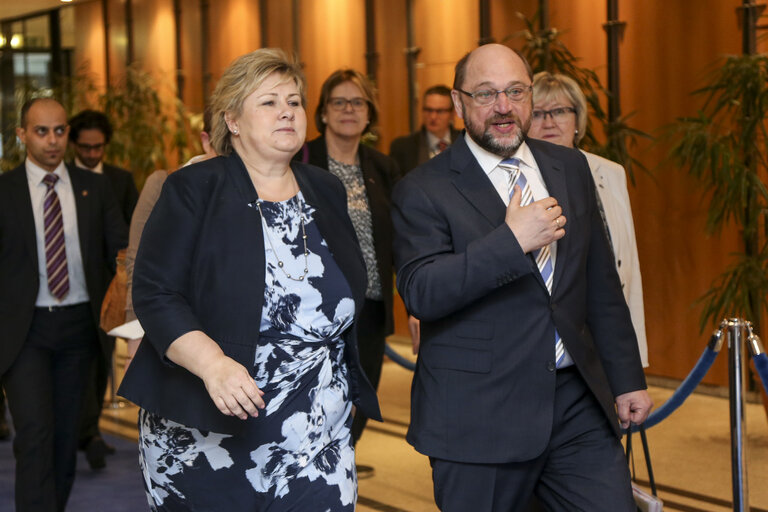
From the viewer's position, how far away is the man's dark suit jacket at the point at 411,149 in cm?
736

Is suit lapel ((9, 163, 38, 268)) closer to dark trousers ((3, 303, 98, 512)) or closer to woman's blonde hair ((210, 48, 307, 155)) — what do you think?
dark trousers ((3, 303, 98, 512))

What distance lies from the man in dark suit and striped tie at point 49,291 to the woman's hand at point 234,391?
7.12 ft

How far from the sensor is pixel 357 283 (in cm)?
288

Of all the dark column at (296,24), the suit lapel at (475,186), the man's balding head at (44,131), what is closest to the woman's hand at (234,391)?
the suit lapel at (475,186)

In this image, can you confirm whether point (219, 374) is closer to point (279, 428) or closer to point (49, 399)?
point (279, 428)

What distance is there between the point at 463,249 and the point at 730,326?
154 cm

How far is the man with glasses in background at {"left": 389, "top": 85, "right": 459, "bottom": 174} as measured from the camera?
7.42m

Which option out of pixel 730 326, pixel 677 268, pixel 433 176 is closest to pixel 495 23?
pixel 677 268

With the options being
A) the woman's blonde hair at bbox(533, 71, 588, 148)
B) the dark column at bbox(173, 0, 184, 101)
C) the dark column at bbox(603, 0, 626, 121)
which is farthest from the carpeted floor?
the dark column at bbox(173, 0, 184, 101)

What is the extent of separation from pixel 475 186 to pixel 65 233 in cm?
235

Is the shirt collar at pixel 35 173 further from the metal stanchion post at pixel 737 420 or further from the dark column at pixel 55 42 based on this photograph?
the dark column at pixel 55 42

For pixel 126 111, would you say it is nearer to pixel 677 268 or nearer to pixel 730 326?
pixel 677 268

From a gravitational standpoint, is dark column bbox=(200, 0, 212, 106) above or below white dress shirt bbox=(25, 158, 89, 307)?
above

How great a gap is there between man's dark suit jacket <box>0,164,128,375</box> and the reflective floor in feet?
5.11
